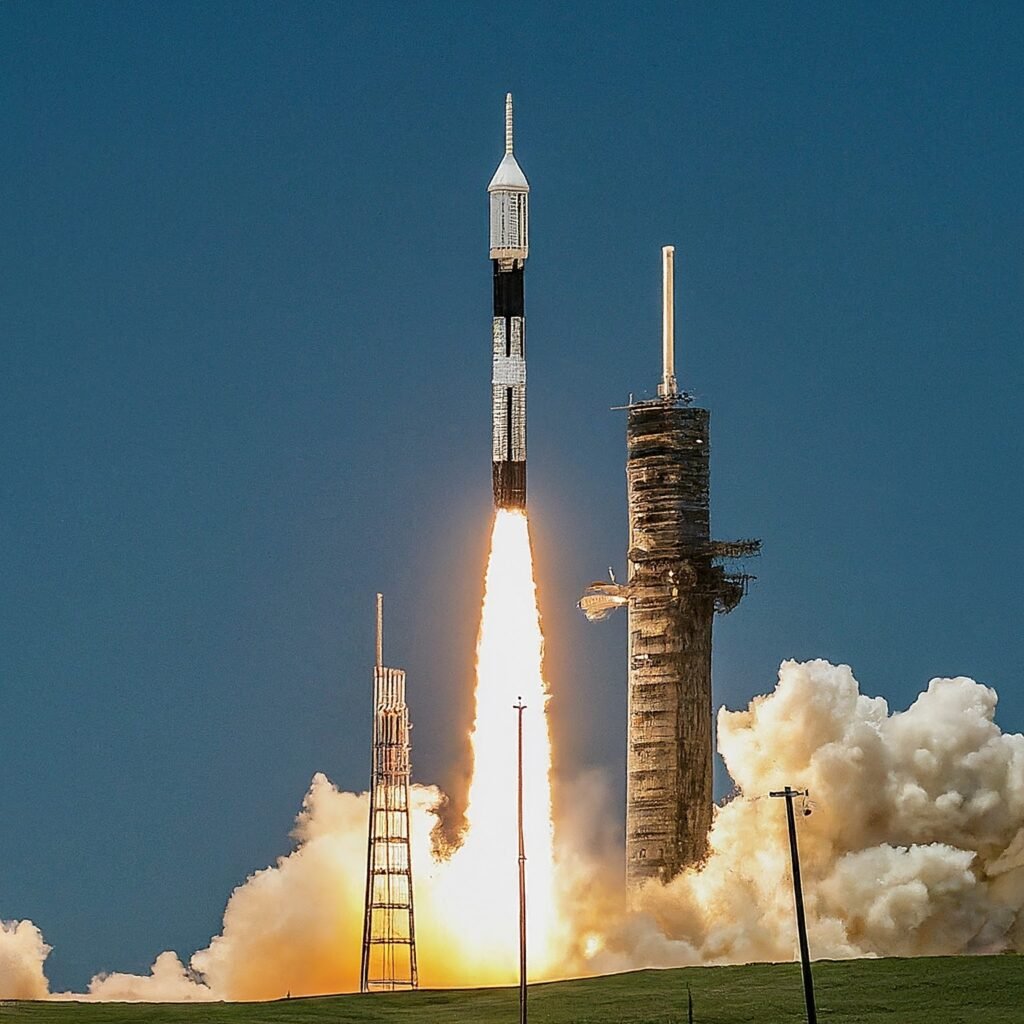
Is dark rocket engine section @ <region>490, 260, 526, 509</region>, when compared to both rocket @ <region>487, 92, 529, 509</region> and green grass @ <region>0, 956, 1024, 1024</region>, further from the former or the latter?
green grass @ <region>0, 956, 1024, 1024</region>

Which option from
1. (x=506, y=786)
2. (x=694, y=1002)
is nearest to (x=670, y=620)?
(x=506, y=786)

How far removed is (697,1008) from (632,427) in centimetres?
2809

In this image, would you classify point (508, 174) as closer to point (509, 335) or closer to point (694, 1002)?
point (509, 335)

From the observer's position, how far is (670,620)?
15375cm

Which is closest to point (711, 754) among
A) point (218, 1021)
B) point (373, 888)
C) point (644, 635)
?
point (644, 635)

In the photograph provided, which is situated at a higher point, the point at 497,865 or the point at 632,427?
the point at 632,427

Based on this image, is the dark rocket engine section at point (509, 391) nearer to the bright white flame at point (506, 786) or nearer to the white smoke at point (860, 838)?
the bright white flame at point (506, 786)

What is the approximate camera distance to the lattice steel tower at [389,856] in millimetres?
147000

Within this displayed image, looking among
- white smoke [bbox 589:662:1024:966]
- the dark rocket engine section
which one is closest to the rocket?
the dark rocket engine section

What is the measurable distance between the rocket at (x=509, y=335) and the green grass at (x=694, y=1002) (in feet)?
61.1

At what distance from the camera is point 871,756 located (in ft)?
495

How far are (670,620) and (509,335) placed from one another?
12.0 metres

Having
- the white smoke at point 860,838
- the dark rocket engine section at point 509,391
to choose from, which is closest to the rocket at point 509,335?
the dark rocket engine section at point 509,391

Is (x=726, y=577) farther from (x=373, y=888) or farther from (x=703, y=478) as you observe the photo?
(x=373, y=888)
